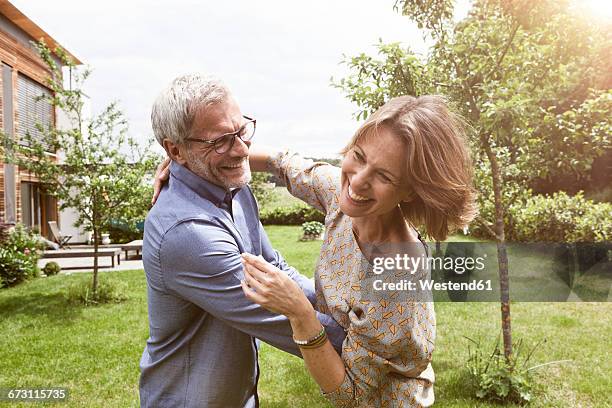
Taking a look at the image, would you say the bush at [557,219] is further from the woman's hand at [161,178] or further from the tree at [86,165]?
the woman's hand at [161,178]

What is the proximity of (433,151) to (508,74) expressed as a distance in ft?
12.7

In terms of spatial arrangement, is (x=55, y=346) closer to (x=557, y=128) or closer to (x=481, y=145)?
(x=481, y=145)

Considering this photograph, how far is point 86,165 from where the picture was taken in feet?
32.5

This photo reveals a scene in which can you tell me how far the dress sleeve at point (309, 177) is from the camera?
225 centimetres

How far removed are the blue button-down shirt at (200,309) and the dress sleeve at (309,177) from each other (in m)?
0.36

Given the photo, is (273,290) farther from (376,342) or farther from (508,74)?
(508,74)

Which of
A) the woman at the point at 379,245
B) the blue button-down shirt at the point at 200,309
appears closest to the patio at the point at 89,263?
the blue button-down shirt at the point at 200,309

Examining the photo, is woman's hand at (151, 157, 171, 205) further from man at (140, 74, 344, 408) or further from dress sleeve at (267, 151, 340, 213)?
dress sleeve at (267, 151, 340, 213)

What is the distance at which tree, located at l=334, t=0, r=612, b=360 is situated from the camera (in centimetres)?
491

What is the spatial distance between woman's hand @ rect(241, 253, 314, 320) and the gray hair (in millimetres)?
555

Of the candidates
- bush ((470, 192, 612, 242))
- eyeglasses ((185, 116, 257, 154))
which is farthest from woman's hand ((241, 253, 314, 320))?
bush ((470, 192, 612, 242))

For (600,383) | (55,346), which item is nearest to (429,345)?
(600,383)

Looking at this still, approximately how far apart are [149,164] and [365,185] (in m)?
9.11

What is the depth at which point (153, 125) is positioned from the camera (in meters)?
1.93
